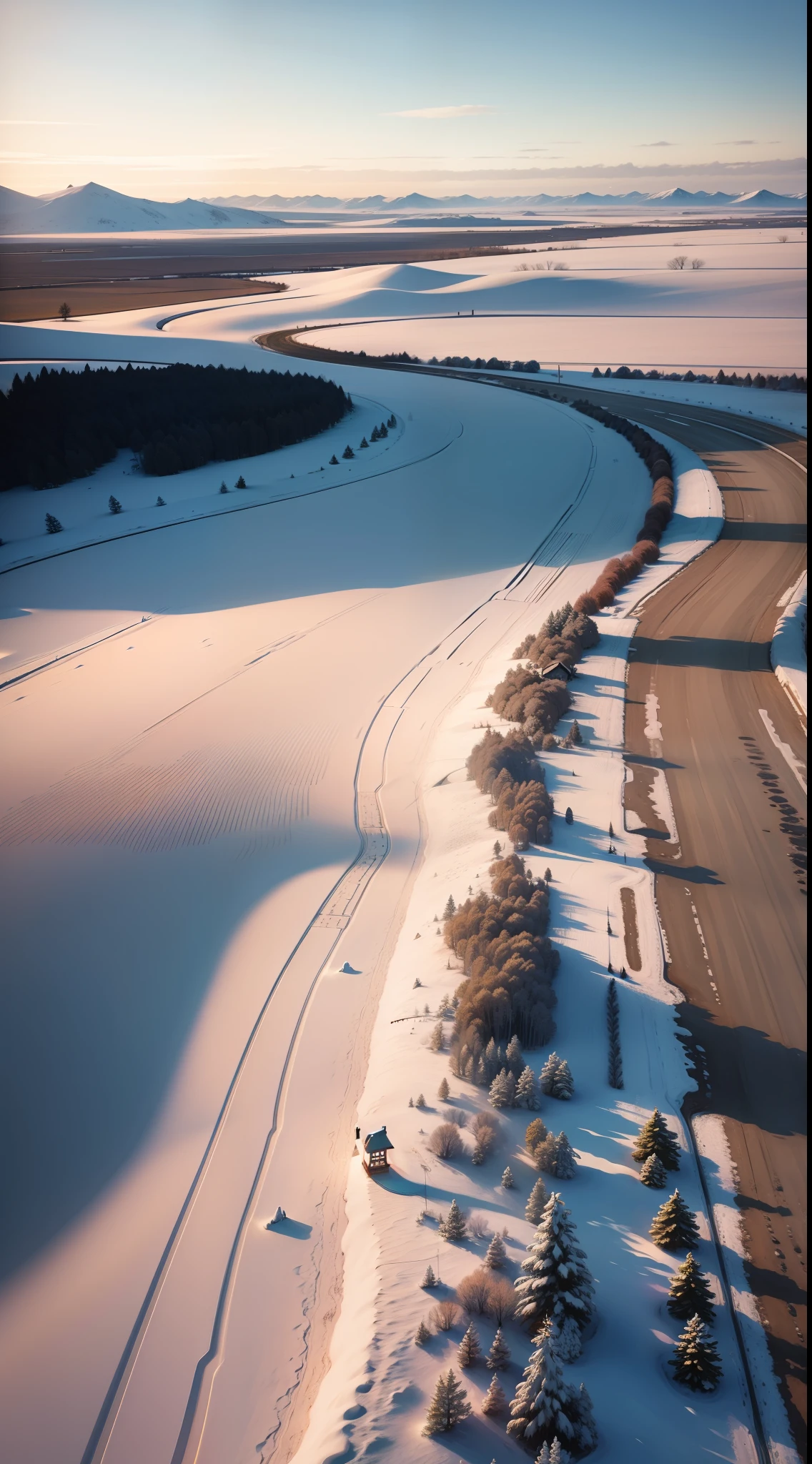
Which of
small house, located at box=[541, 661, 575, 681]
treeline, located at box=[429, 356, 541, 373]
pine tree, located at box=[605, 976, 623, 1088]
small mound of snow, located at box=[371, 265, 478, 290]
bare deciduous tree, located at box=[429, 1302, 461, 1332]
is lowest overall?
bare deciduous tree, located at box=[429, 1302, 461, 1332]

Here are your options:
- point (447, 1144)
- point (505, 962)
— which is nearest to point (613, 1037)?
point (505, 962)

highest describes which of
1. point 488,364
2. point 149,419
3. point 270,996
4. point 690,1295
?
point 488,364

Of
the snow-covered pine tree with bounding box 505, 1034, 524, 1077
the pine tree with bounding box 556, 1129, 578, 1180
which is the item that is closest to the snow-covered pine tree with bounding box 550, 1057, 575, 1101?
the snow-covered pine tree with bounding box 505, 1034, 524, 1077

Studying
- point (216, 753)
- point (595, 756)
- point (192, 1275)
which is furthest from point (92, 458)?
point (192, 1275)

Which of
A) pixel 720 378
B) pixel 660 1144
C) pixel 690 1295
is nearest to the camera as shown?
pixel 690 1295

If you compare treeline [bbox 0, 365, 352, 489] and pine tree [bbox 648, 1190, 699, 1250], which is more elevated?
treeline [bbox 0, 365, 352, 489]

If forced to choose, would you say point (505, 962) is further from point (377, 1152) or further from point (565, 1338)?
point (565, 1338)

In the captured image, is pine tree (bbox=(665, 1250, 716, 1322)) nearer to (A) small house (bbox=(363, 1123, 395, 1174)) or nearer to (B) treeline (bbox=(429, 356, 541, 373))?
(A) small house (bbox=(363, 1123, 395, 1174))

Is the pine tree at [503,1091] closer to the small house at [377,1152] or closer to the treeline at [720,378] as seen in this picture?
the small house at [377,1152]
